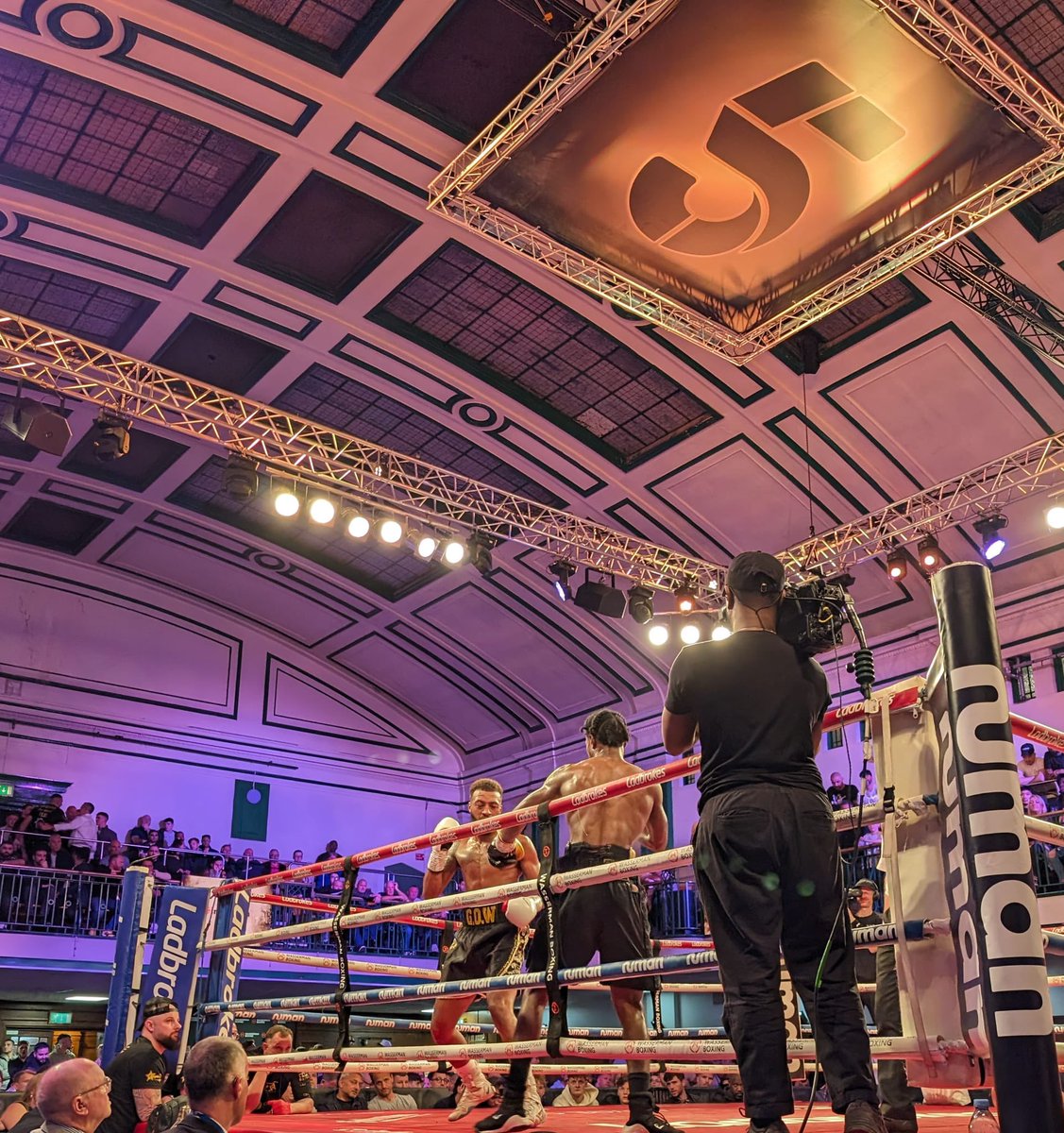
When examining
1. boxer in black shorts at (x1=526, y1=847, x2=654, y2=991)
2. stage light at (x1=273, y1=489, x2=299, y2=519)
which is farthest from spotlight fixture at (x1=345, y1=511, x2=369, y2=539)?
boxer in black shorts at (x1=526, y1=847, x2=654, y2=991)

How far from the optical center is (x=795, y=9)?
8.12m

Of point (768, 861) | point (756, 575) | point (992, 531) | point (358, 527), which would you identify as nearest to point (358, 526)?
point (358, 527)

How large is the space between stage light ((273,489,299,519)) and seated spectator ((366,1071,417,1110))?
5.36m

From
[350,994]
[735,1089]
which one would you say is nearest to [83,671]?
[735,1089]

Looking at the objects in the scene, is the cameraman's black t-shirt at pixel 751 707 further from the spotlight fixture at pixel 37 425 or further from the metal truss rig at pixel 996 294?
the spotlight fixture at pixel 37 425

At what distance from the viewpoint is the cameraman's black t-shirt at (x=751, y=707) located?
2.64 metres

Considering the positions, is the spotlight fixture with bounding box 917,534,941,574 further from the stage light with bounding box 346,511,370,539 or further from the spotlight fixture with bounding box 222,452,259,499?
the spotlight fixture with bounding box 222,452,259,499

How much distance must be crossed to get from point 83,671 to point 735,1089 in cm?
1127

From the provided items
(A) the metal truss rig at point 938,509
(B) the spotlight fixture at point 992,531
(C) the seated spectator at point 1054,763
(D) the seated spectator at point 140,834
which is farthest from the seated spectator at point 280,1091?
(B) the spotlight fixture at point 992,531

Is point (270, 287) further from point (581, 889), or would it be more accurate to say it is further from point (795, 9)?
point (581, 889)

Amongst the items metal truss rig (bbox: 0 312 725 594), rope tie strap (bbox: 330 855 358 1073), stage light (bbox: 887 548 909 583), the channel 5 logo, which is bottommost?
rope tie strap (bbox: 330 855 358 1073)

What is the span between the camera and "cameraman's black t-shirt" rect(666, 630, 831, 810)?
104 inches

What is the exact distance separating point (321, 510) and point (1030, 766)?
7976 mm

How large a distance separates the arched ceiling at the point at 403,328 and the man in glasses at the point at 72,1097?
750 cm
